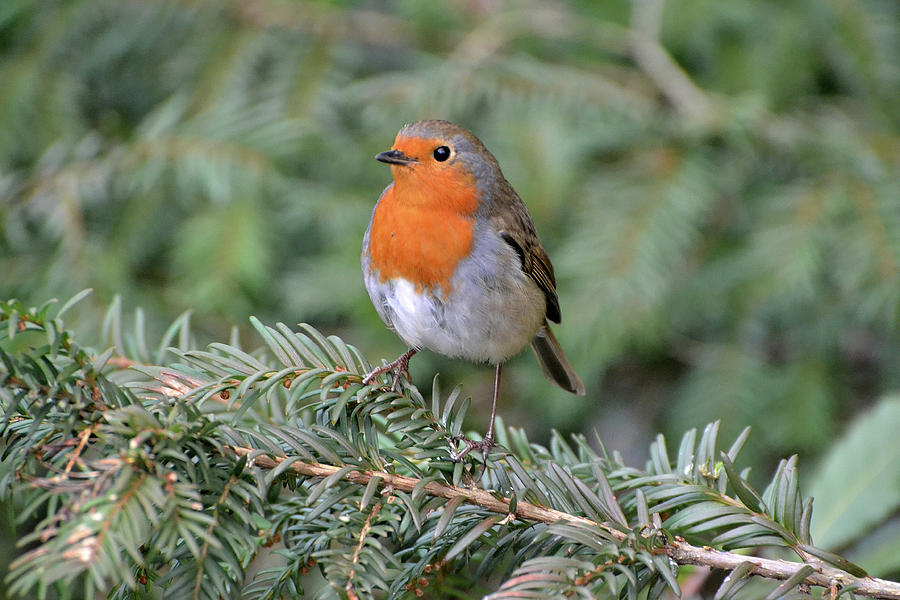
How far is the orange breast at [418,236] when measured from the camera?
7.20ft

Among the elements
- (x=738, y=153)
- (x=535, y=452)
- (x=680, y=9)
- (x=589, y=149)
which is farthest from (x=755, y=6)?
(x=535, y=452)

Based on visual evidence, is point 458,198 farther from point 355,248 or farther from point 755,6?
point 755,6

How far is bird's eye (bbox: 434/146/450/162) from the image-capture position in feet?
7.96

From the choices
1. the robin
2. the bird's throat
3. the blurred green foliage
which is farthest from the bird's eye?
the blurred green foliage

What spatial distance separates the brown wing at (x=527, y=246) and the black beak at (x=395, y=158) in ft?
0.97

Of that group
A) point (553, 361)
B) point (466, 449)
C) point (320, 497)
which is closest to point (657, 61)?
point (553, 361)

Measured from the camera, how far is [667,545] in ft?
→ 4.00

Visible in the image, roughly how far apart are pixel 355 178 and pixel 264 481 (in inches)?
82.7

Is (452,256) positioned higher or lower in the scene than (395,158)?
lower

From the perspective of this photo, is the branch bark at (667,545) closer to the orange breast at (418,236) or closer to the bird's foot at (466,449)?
the bird's foot at (466,449)

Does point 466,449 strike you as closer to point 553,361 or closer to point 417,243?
point 417,243

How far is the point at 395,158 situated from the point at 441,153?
155mm

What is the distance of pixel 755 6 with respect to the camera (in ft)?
10.7

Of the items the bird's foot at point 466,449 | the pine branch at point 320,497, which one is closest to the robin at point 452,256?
the bird's foot at point 466,449
